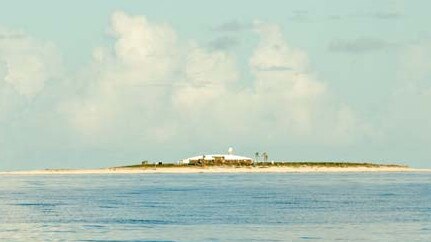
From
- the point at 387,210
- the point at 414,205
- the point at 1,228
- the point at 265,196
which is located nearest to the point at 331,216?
the point at 387,210

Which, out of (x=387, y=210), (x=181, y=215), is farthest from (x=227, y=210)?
(x=387, y=210)

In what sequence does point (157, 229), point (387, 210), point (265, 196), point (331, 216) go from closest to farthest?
point (157, 229) → point (331, 216) → point (387, 210) → point (265, 196)

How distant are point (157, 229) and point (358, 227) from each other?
1644 centimetres

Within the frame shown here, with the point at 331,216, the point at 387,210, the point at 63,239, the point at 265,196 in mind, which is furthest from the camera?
the point at 265,196

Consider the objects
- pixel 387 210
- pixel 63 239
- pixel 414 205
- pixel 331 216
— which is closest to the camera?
pixel 63 239

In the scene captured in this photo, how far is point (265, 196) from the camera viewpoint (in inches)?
5906

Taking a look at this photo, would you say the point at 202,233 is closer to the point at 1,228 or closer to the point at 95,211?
the point at 1,228

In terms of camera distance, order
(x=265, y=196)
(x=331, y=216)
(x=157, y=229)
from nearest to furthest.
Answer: (x=157, y=229), (x=331, y=216), (x=265, y=196)

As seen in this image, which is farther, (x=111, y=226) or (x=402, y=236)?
(x=111, y=226)

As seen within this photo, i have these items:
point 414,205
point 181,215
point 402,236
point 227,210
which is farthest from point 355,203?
point 402,236

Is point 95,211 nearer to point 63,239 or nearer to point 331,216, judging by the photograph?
point 331,216

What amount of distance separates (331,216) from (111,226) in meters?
22.6

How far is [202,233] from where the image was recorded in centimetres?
8606

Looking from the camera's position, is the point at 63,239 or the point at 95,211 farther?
the point at 95,211
